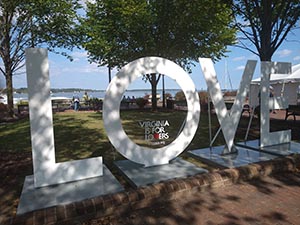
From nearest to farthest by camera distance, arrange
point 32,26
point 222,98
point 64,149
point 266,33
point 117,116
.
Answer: point 117,116 < point 222,98 < point 64,149 < point 266,33 < point 32,26

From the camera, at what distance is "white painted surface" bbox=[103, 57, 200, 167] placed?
171 inches

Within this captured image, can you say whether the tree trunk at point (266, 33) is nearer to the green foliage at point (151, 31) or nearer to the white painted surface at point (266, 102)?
the white painted surface at point (266, 102)

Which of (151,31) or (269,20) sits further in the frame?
(151,31)

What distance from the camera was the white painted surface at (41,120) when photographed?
12.2 ft

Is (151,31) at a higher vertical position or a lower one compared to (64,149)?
higher

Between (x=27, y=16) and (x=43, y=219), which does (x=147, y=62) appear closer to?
(x=43, y=219)

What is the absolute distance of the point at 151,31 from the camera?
1516 cm

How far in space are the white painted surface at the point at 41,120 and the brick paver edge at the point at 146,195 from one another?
2.95 feet

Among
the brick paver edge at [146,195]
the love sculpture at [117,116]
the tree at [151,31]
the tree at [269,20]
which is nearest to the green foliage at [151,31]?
the tree at [151,31]

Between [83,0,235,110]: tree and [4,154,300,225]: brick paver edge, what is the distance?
10.1 metres

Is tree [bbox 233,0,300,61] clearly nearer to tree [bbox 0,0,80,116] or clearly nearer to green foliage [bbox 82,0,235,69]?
green foliage [bbox 82,0,235,69]

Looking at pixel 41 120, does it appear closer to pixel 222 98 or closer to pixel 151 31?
pixel 222 98

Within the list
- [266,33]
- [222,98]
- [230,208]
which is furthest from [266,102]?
[266,33]

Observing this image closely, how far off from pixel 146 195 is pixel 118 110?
1594 millimetres
